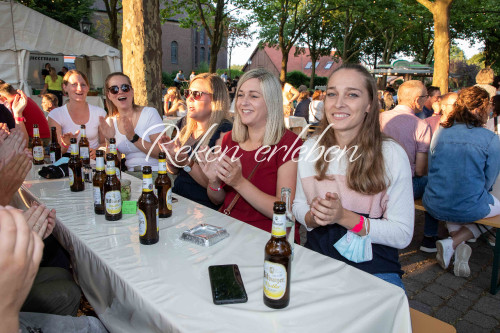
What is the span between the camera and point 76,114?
14.3 feet

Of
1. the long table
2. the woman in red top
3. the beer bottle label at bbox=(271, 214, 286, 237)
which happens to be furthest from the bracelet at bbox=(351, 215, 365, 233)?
the beer bottle label at bbox=(271, 214, 286, 237)

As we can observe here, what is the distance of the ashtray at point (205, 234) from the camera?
1801mm

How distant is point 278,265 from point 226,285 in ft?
0.98

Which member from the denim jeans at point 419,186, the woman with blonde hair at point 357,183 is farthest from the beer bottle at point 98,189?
the denim jeans at point 419,186

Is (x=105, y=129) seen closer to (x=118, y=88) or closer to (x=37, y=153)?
(x=118, y=88)

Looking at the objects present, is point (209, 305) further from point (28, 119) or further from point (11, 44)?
point (11, 44)

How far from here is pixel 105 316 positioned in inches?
66.2

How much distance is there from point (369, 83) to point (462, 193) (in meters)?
1.99

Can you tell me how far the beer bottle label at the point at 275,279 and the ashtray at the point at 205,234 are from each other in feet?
1.95

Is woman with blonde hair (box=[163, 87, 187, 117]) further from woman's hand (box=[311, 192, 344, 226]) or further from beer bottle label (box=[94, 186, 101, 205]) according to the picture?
woman's hand (box=[311, 192, 344, 226])

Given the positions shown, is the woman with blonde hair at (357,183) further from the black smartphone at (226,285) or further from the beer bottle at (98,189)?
the beer bottle at (98,189)

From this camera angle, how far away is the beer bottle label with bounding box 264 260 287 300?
48.4 inches

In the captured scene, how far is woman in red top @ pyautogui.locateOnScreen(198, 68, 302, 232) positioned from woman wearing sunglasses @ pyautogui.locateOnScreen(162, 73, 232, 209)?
1.17 feet

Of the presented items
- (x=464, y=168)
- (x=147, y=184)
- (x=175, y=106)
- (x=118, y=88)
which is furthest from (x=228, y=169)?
(x=175, y=106)
